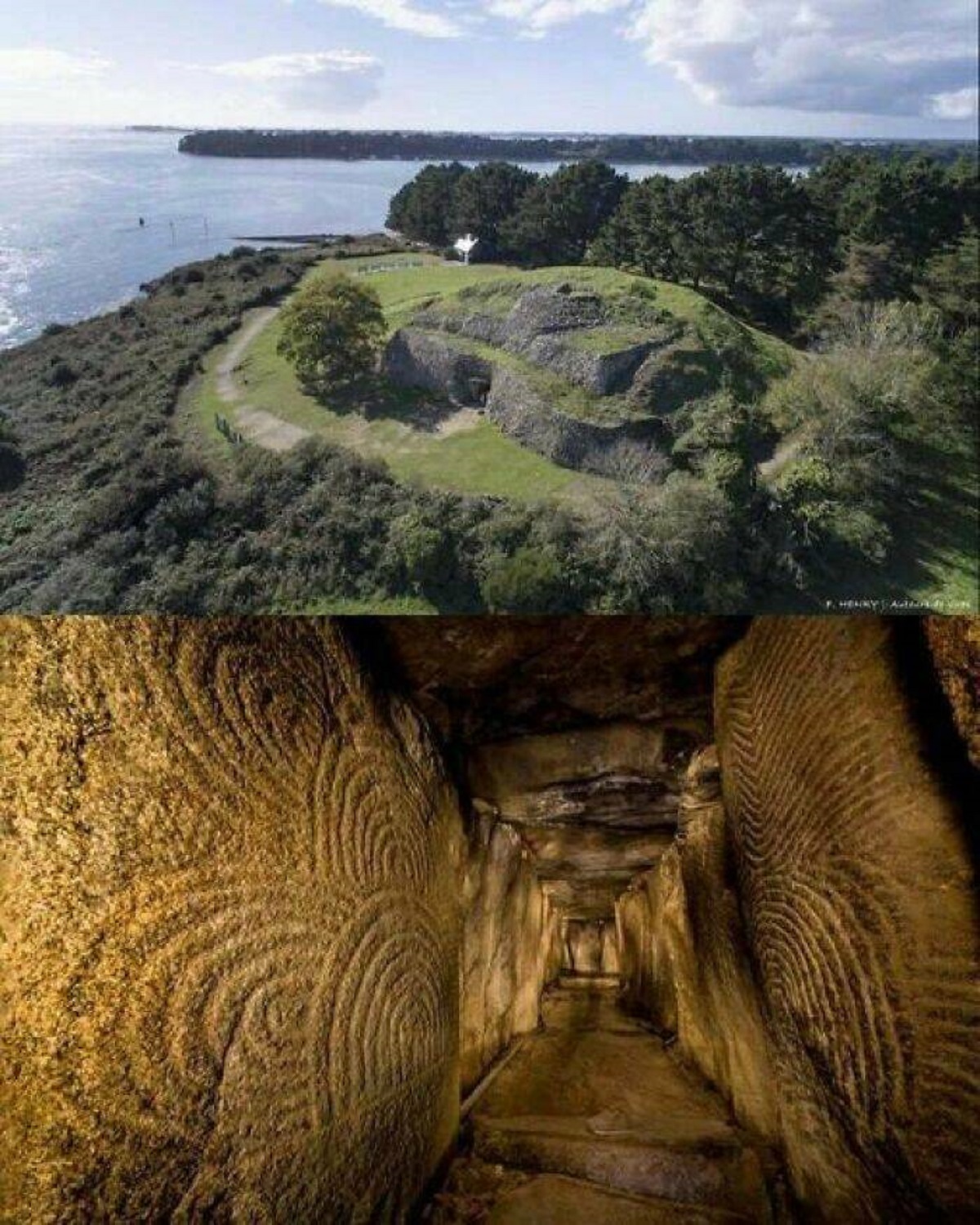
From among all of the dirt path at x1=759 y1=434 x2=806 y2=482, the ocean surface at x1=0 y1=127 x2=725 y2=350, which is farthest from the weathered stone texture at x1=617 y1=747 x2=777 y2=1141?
the ocean surface at x1=0 y1=127 x2=725 y2=350

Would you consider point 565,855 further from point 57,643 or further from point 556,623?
point 57,643

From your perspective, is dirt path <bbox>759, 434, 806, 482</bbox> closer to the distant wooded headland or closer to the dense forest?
the dense forest

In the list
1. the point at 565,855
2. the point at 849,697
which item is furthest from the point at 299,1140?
the point at 565,855

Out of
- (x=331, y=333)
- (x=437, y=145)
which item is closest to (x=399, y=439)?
(x=331, y=333)

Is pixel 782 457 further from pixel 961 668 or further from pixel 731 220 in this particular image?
pixel 961 668

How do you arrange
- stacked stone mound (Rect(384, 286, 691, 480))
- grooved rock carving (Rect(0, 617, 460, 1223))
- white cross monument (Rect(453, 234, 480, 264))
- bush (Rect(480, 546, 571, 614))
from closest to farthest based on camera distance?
grooved rock carving (Rect(0, 617, 460, 1223)) < bush (Rect(480, 546, 571, 614)) < stacked stone mound (Rect(384, 286, 691, 480)) < white cross monument (Rect(453, 234, 480, 264))

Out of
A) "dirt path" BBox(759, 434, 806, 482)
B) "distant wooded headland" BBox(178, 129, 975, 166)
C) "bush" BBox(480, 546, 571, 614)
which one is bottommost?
"bush" BBox(480, 546, 571, 614)
